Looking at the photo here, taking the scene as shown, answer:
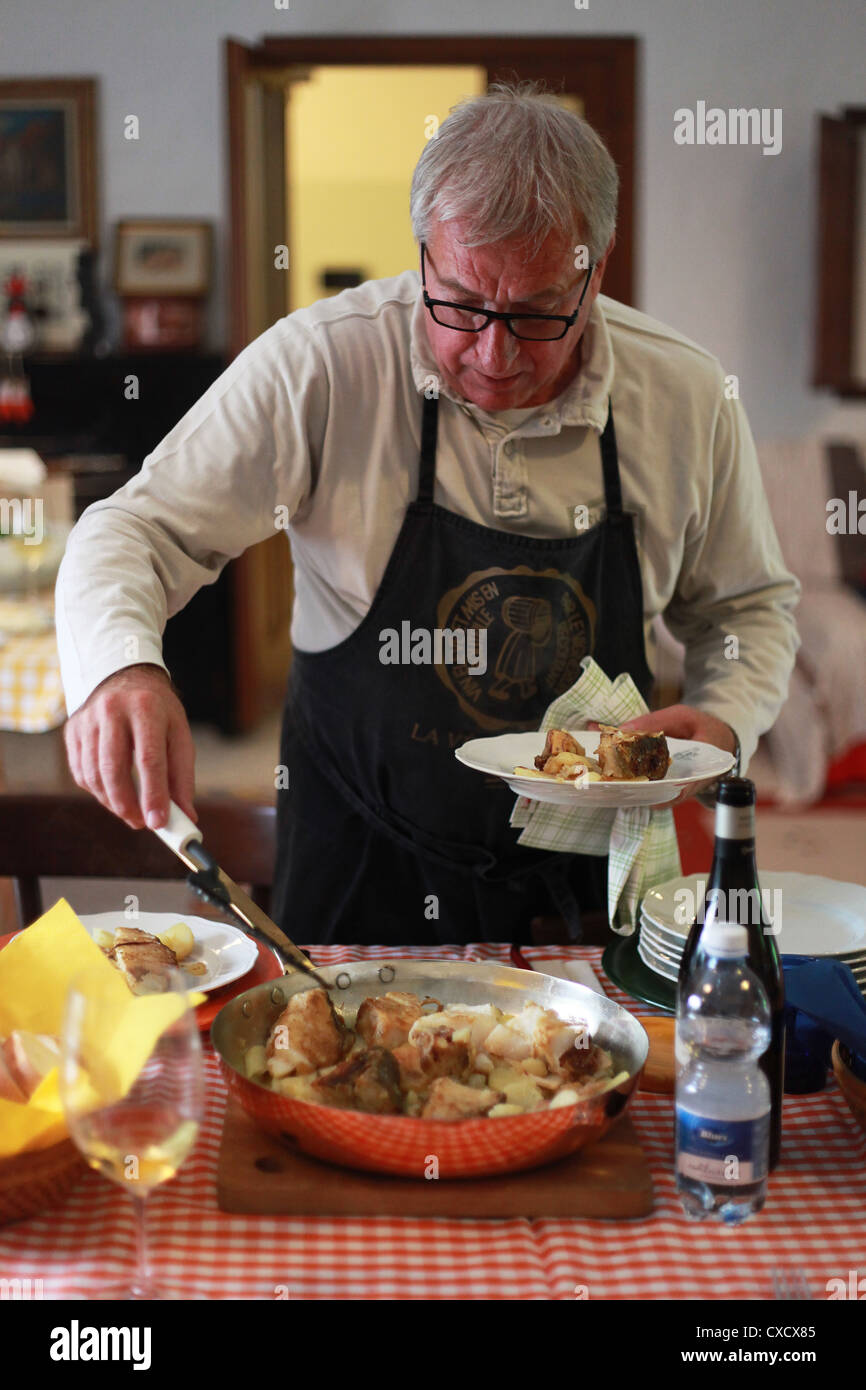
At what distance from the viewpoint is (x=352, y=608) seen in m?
1.79

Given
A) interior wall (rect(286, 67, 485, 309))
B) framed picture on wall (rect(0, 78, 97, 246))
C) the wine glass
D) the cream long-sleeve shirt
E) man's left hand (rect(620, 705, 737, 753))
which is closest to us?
the wine glass

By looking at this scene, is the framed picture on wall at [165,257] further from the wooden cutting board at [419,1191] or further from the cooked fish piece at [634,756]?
the wooden cutting board at [419,1191]

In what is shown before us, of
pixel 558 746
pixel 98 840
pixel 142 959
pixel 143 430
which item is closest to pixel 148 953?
pixel 142 959

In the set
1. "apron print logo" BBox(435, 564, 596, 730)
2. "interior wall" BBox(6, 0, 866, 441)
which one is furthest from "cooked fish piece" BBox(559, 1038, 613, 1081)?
"interior wall" BBox(6, 0, 866, 441)

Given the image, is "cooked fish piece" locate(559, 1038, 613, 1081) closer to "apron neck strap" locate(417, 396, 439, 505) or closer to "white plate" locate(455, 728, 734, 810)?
"white plate" locate(455, 728, 734, 810)

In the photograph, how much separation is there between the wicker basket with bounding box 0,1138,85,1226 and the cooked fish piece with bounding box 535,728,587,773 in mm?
608

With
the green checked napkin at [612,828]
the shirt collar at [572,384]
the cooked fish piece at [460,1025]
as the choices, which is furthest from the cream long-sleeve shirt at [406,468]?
the cooked fish piece at [460,1025]

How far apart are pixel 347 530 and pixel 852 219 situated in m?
4.75

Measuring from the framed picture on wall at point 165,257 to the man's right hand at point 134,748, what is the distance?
4.77m

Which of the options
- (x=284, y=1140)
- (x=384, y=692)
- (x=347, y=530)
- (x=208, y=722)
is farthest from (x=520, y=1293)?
(x=208, y=722)

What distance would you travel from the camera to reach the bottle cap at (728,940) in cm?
87

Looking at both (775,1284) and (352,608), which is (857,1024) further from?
(352,608)

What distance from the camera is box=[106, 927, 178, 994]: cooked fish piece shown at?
1146 millimetres

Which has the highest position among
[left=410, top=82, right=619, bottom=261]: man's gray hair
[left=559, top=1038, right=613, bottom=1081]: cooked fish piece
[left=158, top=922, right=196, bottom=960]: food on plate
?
[left=410, top=82, right=619, bottom=261]: man's gray hair
